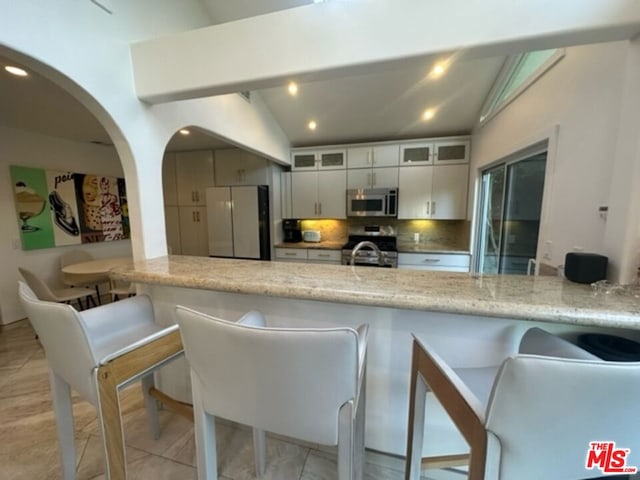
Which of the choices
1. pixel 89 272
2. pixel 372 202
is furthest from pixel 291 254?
pixel 89 272

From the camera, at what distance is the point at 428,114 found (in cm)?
346

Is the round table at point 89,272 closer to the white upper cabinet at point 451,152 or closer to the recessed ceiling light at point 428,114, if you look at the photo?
the recessed ceiling light at point 428,114

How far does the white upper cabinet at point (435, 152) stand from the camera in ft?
11.8

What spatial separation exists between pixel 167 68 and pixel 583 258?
2324 millimetres

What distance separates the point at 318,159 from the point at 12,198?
155 inches

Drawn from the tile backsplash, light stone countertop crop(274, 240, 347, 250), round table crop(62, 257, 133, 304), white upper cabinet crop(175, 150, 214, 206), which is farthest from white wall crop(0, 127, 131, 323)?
the tile backsplash

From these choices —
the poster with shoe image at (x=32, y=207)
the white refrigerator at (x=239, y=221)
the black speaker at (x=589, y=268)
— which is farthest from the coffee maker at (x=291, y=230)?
the black speaker at (x=589, y=268)

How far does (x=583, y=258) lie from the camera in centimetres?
115

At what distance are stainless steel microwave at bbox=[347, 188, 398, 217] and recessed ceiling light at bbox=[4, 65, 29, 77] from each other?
3344 millimetres

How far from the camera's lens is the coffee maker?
14.7 ft

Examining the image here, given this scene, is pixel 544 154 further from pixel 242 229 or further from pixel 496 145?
pixel 242 229

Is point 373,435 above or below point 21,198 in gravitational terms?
below

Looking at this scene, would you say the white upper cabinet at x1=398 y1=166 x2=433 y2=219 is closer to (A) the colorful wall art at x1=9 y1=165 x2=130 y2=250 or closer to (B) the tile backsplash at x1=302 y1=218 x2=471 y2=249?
(B) the tile backsplash at x1=302 y1=218 x2=471 y2=249

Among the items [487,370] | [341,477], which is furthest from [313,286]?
[487,370]
